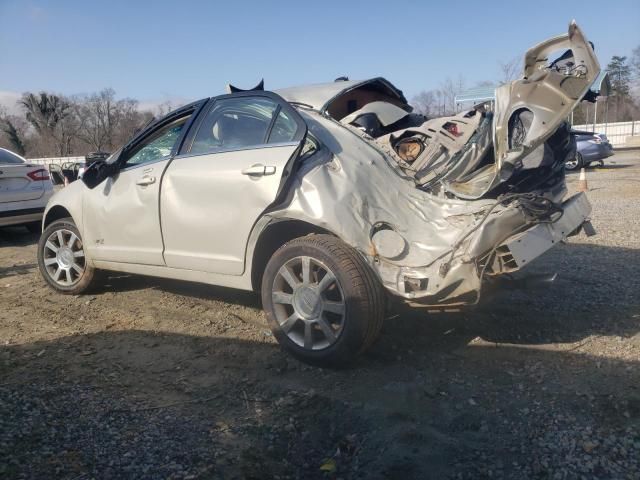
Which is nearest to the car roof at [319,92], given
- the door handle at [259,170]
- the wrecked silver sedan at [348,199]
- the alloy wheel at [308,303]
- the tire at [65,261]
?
the wrecked silver sedan at [348,199]

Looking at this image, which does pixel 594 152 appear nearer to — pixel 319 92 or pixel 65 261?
pixel 319 92

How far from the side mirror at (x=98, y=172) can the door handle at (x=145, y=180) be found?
43 cm

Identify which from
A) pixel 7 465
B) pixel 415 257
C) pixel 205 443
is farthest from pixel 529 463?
pixel 7 465

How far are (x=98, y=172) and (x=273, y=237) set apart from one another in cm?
197

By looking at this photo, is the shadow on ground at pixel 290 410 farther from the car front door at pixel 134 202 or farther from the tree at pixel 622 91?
the tree at pixel 622 91

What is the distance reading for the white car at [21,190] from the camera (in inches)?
312

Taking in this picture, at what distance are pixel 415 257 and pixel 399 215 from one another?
0.35 m

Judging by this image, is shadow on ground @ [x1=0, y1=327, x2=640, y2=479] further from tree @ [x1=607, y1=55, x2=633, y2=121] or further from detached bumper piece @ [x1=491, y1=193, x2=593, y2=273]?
tree @ [x1=607, y1=55, x2=633, y2=121]

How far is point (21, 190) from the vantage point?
8117 millimetres

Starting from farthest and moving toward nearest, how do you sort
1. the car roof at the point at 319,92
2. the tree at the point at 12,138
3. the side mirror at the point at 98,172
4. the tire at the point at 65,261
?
the tree at the point at 12,138 → the tire at the point at 65,261 → the side mirror at the point at 98,172 → the car roof at the point at 319,92

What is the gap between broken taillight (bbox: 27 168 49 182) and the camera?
8.31m

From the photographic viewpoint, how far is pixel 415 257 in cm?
339

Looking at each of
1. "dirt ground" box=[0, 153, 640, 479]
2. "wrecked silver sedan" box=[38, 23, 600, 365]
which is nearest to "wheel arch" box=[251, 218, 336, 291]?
"wrecked silver sedan" box=[38, 23, 600, 365]

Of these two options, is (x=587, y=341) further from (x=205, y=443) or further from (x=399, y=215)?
(x=205, y=443)
